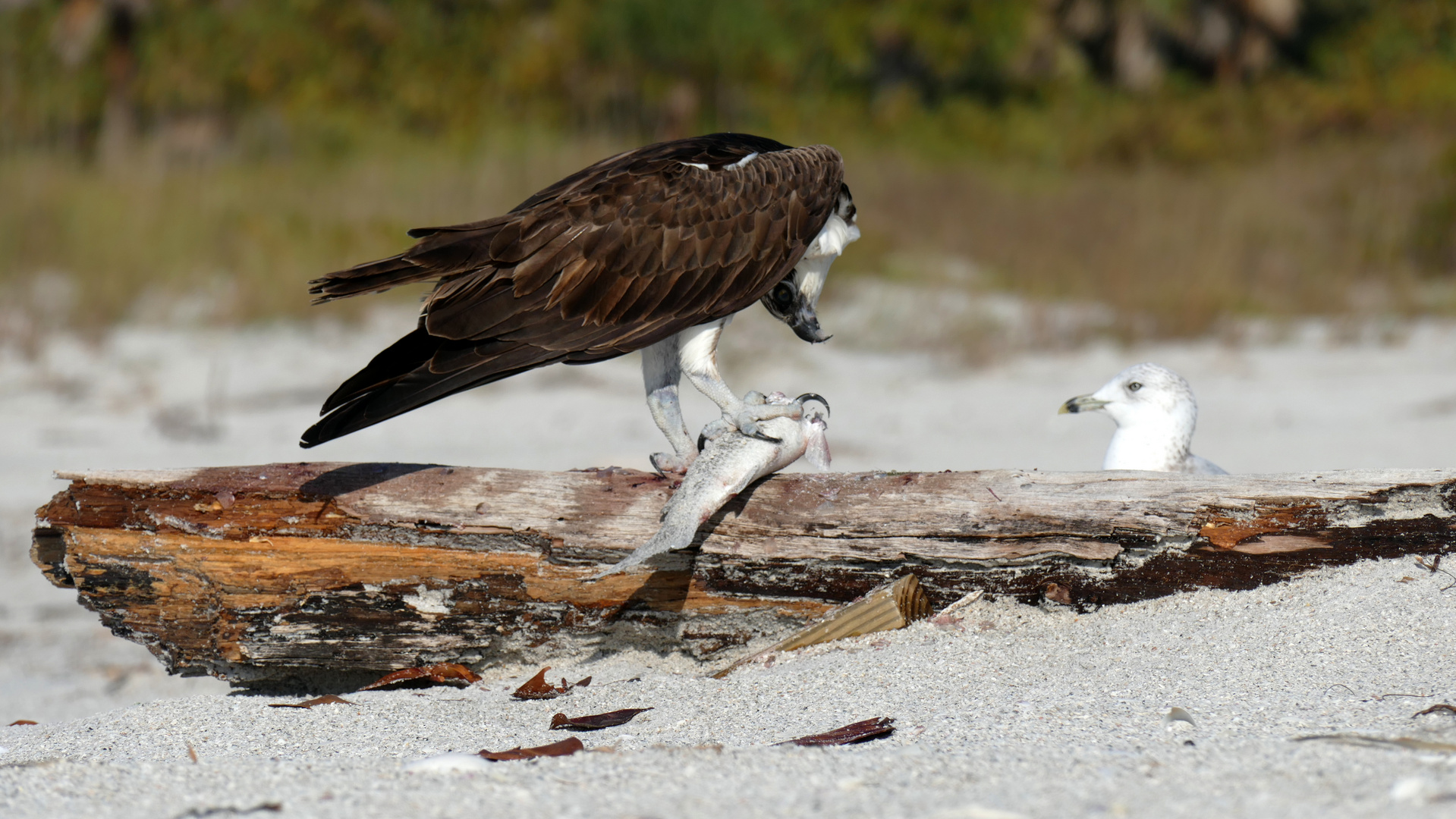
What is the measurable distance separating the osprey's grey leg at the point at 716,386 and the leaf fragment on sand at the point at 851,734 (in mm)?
995

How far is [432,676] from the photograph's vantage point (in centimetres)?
380

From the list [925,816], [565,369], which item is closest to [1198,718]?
[925,816]

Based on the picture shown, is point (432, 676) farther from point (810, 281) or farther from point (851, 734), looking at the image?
point (810, 281)

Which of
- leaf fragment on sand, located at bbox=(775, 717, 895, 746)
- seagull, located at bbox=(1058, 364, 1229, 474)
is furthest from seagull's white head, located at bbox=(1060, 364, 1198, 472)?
leaf fragment on sand, located at bbox=(775, 717, 895, 746)

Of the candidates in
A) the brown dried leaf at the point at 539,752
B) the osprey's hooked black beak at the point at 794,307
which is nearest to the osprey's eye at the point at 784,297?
the osprey's hooked black beak at the point at 794,307

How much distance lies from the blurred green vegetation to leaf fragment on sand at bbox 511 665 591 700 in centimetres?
763

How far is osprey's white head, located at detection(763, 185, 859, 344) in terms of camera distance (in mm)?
4469

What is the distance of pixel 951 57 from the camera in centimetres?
2220

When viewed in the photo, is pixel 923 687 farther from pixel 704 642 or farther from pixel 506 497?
pixel 506 497

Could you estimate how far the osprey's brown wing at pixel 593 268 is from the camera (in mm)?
3727

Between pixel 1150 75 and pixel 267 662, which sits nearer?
pixel 267 662

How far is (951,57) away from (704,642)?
19.9 meters

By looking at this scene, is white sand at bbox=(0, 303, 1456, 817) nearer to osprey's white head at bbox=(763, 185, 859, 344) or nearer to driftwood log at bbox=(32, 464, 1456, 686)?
driftwood log at bbox=(32, 464, 1456, 686)

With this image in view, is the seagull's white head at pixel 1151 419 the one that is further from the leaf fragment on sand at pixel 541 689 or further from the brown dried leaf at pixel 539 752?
the brown dried leaf at pixel 539 752
